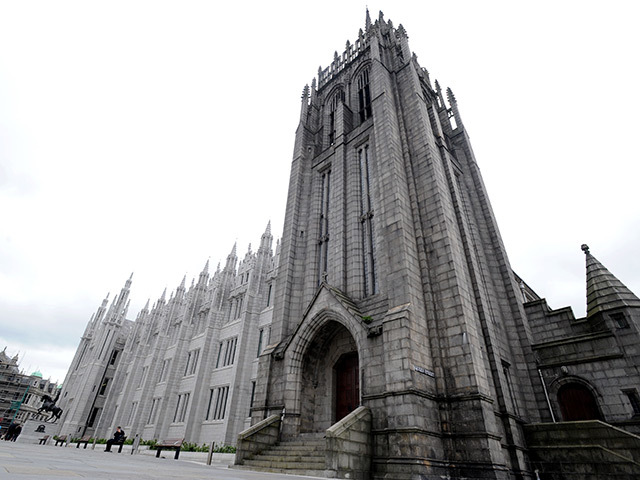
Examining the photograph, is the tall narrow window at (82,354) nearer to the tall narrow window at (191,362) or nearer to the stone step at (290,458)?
the tall narrow window at (191,362)

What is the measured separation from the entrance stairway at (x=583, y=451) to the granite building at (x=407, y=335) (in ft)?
0.17

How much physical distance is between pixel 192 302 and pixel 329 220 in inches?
1051

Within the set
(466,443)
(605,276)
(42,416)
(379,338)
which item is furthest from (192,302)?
(42,416)

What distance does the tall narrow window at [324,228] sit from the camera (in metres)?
20.2

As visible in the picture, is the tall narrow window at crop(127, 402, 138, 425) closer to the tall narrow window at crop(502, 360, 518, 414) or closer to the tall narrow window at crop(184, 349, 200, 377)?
the tall narrow window at crop(184, 349, 200, 377)

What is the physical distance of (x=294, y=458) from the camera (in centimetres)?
1243

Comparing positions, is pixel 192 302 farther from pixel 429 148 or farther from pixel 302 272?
pixel 429 148

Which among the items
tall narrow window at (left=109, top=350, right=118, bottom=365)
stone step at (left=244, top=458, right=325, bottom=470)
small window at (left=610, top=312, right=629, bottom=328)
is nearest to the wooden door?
stone step at (left=244, top=458, right=325, bottom=470)

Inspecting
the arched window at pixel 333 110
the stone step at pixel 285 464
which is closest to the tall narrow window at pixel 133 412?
the stone step at pixel 285 464

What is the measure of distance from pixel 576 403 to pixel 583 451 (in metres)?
4.41

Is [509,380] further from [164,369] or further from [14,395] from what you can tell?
[14,395]

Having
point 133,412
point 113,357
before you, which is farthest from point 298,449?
point 113,357

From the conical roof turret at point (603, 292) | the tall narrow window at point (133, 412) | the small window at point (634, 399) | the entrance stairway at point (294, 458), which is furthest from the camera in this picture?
the tall narrow window at point (133, 412)

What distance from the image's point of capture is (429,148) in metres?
18.9
